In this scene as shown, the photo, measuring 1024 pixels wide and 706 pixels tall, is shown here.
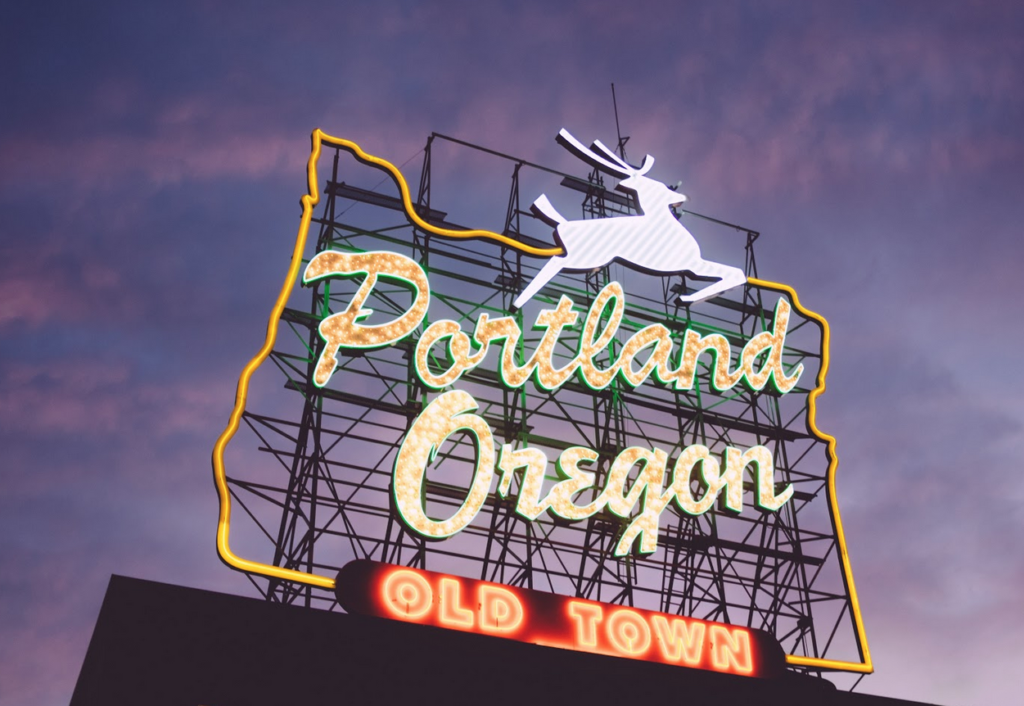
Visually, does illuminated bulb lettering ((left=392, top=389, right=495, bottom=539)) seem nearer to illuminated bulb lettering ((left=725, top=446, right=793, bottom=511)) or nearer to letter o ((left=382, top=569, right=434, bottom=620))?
letter o ((left=382, top=569, right=434, bottom=620))

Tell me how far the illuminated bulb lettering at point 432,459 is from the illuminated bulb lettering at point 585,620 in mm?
1944

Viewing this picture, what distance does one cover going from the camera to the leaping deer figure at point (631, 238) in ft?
56.0

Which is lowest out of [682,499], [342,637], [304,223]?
[342,637]

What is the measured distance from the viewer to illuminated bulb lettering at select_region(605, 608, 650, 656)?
12238 millimetres

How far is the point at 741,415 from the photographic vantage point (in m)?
22.0

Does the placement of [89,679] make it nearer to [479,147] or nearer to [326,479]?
[326,479]

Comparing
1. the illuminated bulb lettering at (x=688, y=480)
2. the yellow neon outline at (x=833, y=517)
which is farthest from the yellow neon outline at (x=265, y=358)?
the illuminated bulb lettering at (x=688, y=480)

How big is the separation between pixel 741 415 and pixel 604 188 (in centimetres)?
590

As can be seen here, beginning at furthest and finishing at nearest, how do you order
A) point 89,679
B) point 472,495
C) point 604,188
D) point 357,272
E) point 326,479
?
point 604,188 < point 326,479 < point 357,272 < point 472,495 < point 89,679

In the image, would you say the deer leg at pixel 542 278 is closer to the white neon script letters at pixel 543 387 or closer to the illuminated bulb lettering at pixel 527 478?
the white neon script letters at pixel 543 387

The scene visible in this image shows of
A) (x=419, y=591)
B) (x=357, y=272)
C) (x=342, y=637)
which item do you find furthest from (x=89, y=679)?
(x=357, y=272)

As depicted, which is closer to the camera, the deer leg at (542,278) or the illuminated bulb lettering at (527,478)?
the illuminated bulb lettering at (527,478)

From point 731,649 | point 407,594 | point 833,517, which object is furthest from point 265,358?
point 833,517

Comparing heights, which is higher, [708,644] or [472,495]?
[472,495]
